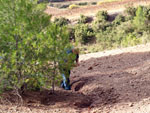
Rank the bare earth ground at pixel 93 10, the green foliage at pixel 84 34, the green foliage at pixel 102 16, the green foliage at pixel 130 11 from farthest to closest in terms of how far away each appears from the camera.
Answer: the bare earth ground at pixel 93 10, the green foliage at pixel 102 16, the green foliage at pixel 130 11, the green foliage at pixel 84 34

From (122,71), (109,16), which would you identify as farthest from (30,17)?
(109,16)

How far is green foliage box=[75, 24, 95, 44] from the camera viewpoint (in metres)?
26.5

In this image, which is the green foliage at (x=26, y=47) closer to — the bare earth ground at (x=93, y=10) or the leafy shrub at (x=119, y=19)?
the leafy shrub at (x=119, y=19)

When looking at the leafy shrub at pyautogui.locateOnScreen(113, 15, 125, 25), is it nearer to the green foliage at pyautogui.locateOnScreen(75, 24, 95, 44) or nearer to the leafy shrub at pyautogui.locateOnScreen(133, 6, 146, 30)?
the green foliage at pyautogui.locateOnScreen(75, 24, 95, 44)

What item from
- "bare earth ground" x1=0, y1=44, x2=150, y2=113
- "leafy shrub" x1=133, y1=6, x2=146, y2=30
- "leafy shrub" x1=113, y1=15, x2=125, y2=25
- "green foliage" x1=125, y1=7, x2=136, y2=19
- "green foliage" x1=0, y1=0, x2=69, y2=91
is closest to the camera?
"green foliage" x1=0, y1=0, x2=69, y2=91

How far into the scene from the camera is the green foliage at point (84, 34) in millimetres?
26516

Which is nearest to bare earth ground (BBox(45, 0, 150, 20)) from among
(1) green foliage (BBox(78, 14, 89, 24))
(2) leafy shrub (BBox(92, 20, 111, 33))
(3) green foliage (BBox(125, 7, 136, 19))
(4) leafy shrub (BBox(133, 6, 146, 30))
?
(1) green foliage (BBox(78, 14, 89, 24))

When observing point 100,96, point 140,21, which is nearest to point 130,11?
point 140,21

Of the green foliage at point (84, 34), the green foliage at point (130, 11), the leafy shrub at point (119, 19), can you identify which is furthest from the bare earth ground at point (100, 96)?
the green foliage at point (130, 11)

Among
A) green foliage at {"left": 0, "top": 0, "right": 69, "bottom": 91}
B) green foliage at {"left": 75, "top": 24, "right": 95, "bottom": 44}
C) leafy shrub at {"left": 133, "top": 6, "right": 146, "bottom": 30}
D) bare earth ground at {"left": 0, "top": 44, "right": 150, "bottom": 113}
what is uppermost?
green foliage at {"left": 0, "top": 0, "right": 69, "bottom": 91}

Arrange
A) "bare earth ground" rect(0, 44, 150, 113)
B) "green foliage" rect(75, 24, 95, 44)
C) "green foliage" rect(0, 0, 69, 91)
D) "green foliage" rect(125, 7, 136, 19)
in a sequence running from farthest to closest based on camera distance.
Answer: "green foliage" rect(125, 7, 136, 19) → "green foliage" rect(75, 24, 95, 44) → "bare earth ground" rect(0, 44, 150, 113) → "green foliage" rect(0, 0, 69, 91)

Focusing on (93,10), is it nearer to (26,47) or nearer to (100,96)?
(100,96)

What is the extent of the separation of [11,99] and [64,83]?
1780mm

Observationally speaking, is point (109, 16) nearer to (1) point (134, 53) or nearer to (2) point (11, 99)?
(1) point (134, 53)
